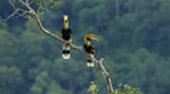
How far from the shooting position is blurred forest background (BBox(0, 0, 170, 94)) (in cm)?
3906

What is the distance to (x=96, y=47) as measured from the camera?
43.7m

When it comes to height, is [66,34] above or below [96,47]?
below

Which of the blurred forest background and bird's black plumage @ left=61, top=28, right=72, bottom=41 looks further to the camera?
the blurred forest background

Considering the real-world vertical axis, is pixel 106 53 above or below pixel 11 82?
above

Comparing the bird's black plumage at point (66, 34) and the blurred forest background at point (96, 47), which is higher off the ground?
the blurred forest background at point (96, 47)

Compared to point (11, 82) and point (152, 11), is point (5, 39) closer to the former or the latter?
point (11, 82)

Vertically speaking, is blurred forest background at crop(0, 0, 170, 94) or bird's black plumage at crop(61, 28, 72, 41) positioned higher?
blurred forest background at crop(0, 0, 170, 94)

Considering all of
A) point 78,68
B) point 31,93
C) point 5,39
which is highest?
point 5,39

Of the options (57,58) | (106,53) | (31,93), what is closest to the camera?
(31,93)

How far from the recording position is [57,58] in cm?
4181

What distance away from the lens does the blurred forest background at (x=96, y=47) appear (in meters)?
39.1

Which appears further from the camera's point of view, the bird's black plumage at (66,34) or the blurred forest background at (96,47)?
the blurred forest background at (96,47)

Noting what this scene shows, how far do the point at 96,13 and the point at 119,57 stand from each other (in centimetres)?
447

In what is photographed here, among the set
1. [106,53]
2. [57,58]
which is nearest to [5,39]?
[57,58]
